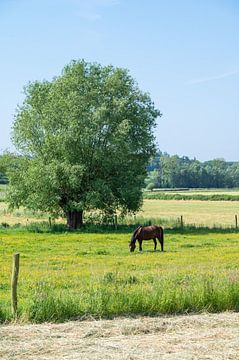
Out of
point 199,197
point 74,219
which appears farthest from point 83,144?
point 199,197

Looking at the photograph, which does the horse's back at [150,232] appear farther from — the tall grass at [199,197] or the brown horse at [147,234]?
the tall grass at [199,197]

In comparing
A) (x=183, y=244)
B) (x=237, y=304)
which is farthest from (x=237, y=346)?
(x=183, y=244)

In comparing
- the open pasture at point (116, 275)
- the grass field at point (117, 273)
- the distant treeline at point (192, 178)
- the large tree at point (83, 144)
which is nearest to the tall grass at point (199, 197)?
the distant treeline at point (192, 178)

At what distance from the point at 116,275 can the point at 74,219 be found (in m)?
27.0

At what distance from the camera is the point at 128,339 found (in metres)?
9.77

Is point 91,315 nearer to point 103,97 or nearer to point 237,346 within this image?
point 237,346

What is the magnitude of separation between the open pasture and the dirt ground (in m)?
0.55

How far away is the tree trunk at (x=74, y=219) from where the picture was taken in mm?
40438

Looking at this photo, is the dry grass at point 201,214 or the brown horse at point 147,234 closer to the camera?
the brown horse at point 147,234

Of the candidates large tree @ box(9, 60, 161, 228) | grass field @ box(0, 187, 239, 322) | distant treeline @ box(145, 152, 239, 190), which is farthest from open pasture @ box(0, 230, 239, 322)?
distant treeline @ box(145, 152, 239, 190)

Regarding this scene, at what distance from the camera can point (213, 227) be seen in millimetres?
41344

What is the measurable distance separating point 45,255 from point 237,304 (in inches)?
556

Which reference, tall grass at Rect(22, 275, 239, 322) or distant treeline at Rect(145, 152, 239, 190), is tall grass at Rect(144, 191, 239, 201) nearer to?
distant treeline at Rect(145, 152, 239, 190)

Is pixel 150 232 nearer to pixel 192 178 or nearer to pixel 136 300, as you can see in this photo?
pixel 136 300
